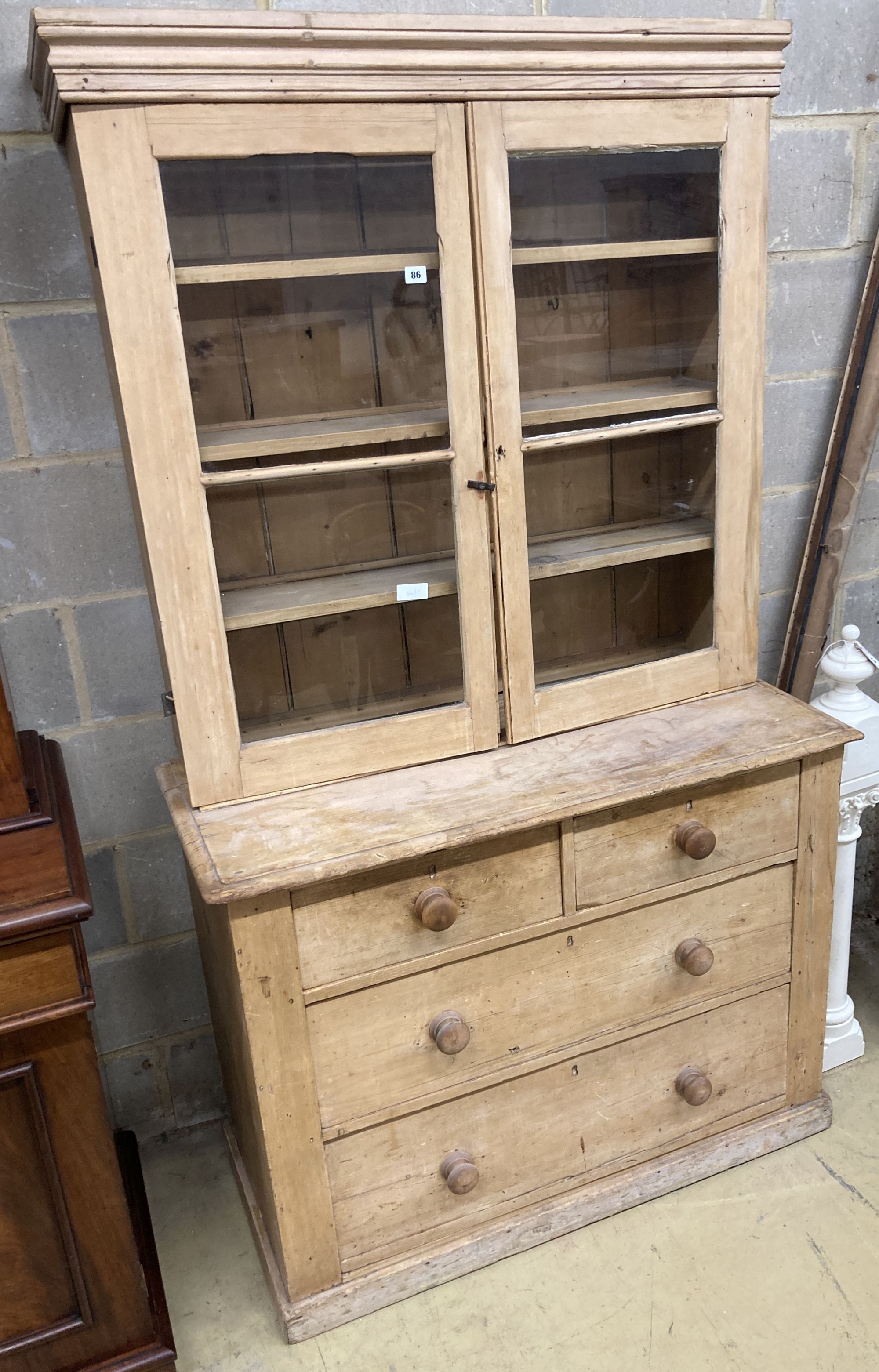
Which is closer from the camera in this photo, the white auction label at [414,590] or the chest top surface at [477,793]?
the chest top surface at [477,793]

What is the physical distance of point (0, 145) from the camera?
1.46 meters

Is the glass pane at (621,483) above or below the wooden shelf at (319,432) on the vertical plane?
below

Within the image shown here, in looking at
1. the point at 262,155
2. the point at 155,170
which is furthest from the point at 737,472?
the point at 155,170

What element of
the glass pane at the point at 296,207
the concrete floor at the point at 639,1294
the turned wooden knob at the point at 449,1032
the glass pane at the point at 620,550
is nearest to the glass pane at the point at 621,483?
the glass pane at the point at 620,550

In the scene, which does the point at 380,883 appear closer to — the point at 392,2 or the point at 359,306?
the point at 359,306

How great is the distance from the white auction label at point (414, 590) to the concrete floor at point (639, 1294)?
3.63 feet

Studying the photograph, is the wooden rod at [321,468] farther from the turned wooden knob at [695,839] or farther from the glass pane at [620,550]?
the turned wooden knob at [695,839]

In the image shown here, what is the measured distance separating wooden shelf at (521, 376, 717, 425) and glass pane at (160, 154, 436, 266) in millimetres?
274

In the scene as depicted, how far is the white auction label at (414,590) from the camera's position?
152 cm

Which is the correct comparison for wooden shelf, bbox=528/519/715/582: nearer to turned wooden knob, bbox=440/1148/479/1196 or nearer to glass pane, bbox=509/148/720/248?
glass pane, bbox=509/148/720/248

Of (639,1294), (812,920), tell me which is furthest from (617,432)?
(639,1294)

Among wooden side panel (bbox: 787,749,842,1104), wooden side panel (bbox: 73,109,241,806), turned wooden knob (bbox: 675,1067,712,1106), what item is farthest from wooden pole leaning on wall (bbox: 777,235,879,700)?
wooden side panel (bbox: 73,109,241,806)

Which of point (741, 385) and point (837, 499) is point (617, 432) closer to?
point (741, 385)

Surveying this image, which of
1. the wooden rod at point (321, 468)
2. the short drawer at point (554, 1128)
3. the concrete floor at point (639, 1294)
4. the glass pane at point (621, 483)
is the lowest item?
the concrete floor at point (639, 1294)
